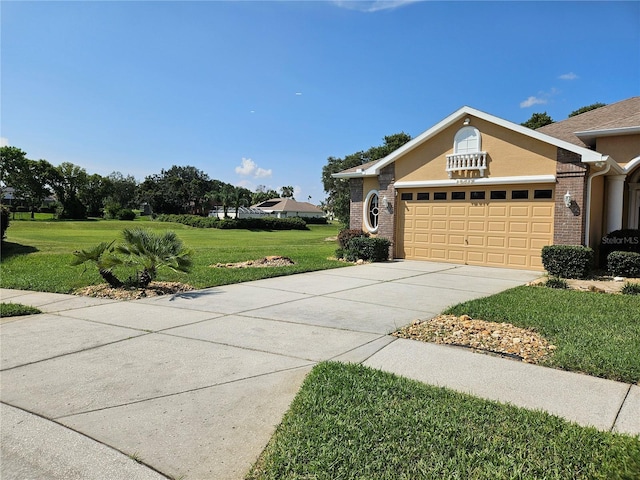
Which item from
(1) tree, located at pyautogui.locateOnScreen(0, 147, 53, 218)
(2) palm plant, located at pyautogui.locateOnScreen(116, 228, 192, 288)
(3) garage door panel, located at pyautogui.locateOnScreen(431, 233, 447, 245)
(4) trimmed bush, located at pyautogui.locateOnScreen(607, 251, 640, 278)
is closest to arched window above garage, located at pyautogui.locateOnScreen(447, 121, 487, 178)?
(3) garage door panel, located at pyautogui.locateOnScreen(431, 233, 447, 245)

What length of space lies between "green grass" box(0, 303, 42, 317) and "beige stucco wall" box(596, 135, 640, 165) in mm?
15551

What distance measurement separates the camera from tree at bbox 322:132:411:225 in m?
33.2

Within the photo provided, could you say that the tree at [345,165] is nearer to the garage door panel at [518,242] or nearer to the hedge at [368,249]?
the hedge at [368,249]

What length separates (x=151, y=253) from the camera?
8.85 metres

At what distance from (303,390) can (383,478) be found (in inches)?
55.3

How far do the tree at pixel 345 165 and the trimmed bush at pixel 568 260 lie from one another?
598 inches

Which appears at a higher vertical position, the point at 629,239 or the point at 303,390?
the point at 629,239

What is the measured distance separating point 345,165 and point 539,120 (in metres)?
20.6

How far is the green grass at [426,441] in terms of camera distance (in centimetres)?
260

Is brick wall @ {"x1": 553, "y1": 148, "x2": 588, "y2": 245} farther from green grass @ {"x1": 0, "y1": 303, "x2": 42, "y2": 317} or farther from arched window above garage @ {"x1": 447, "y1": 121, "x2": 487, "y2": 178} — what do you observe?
green grass @ {"x1": 0, "y1": 303, "x2": 42, "y2": 317}

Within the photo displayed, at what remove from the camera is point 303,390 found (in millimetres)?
3832

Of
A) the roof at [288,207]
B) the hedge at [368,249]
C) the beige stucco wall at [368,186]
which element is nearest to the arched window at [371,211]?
the beige stucco wall at [368,186]

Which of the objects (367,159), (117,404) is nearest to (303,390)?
(117,404)

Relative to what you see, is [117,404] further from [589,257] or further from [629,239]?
[629,239]
